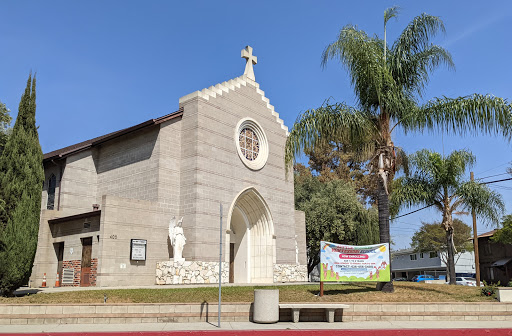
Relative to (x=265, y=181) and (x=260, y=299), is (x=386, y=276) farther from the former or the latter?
(x=265, y=181)

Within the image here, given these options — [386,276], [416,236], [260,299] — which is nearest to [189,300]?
[260,299]

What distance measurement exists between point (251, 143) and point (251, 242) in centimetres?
622

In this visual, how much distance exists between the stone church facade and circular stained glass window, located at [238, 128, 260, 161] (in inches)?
2.8

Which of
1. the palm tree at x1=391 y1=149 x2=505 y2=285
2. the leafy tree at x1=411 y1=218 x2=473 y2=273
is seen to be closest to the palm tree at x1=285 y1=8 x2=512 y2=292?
the palm tree at x1=391 y1=149 x2=505 y2=285

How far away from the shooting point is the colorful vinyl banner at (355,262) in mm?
15039

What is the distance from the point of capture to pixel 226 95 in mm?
27859

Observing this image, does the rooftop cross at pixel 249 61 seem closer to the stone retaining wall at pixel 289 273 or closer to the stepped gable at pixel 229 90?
the stepped gable at pixel 229 90

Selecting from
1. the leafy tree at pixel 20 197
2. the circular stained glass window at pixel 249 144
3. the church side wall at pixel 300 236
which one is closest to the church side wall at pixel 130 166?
the circular stained glass window at pixel 249 144

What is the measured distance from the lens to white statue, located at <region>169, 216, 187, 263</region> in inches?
922

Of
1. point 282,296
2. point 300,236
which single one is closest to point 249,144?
point 300,236

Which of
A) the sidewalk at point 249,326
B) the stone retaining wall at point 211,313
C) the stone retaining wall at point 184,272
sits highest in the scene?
the stone retaining wall at point 184,272

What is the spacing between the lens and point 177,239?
77.4ft

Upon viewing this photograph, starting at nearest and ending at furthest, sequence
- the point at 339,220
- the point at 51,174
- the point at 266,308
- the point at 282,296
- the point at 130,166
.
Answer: the point at 266,308 < the point at 282,296 < the point at 130,166 < the point at 51,174 < the point at 339,220

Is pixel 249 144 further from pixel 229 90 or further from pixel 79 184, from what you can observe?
pixel 79 184
